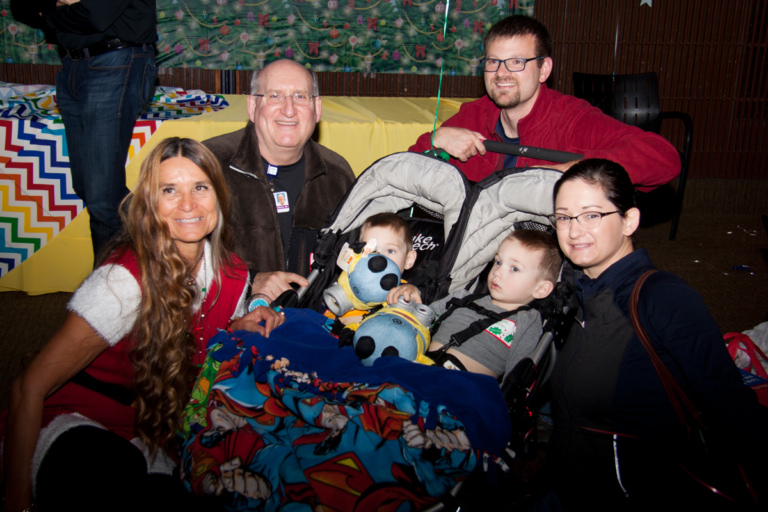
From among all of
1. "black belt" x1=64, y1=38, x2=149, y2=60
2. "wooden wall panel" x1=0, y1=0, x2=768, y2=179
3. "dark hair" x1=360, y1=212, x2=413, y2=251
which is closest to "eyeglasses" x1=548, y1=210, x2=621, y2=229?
"dark hair" x1=360, y1=212, x2=413, y2=251

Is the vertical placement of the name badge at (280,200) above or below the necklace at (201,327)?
above

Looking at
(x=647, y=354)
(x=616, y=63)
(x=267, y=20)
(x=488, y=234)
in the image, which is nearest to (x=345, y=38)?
(x=267, y=20)

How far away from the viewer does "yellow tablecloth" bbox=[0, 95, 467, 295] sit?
10.8 feet

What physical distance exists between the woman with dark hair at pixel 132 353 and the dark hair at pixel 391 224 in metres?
0.63

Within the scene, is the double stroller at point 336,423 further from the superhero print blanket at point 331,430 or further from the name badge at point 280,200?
the name badge at point 280,200

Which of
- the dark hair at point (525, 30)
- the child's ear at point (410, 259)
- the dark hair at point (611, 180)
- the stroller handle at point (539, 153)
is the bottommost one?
the child's ear at point (410, 259)

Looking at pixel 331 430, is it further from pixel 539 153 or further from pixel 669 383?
pixel 539 153

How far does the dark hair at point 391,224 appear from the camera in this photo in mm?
2184

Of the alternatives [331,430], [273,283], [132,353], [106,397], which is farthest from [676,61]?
[106,397]

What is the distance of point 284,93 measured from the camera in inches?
92.0

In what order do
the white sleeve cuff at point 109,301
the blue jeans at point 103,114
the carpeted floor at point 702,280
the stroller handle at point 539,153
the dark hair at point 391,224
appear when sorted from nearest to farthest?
the white sleeve cuff at point 109,301 → the stroller handle at point 539,153 → the dark hair at point 391,224 → the blue jeans at point 103,114 → the carpeted floor at point 702,280

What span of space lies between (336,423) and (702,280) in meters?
3.64

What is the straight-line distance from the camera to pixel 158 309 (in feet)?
5.14

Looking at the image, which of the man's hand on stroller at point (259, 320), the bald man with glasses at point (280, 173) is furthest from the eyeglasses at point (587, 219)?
the bald man with glasses at point (280, 173)
